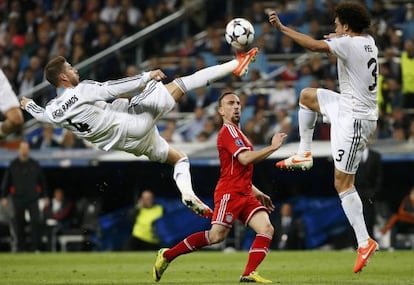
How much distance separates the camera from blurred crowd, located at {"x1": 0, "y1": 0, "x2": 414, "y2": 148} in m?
21.5

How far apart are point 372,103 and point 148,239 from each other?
410 inches

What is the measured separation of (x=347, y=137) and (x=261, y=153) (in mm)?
960

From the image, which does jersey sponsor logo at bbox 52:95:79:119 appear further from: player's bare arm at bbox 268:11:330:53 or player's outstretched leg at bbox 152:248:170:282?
player's bare arm at bbox 268:11:330:53

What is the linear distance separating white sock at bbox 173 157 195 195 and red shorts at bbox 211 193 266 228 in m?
0.51

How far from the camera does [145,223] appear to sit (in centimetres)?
2134

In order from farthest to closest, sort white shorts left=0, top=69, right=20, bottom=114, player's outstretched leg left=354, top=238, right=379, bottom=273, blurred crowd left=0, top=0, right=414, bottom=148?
blurred crowd left=0, top=0, right=414, bottom=148 → white shorts left=0, top=69, right=20, bottom=114 → player's outstretched leg left=354, top=238, right=379, bottom=273

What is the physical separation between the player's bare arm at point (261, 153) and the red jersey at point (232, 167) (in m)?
0.12

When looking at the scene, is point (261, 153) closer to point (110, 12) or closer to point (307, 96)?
point (307, 96)

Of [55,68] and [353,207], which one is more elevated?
[55,68]

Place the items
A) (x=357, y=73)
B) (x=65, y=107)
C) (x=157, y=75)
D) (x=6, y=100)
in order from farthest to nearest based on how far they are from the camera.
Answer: (x=65, y=107), (x=157, y=75), (x=6, y=100), (x=357, y=73)

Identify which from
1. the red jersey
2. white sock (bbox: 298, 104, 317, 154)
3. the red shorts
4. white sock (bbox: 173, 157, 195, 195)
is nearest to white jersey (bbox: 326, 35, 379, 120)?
white sock (bbox: 298, 104, 317, 154)

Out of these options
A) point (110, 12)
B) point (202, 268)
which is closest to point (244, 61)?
point (202, 268)

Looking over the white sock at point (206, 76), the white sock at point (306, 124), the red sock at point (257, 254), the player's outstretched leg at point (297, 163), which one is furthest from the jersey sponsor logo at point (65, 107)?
the red sock at point (257, 254)

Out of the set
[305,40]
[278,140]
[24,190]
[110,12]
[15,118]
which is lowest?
[24,190]
